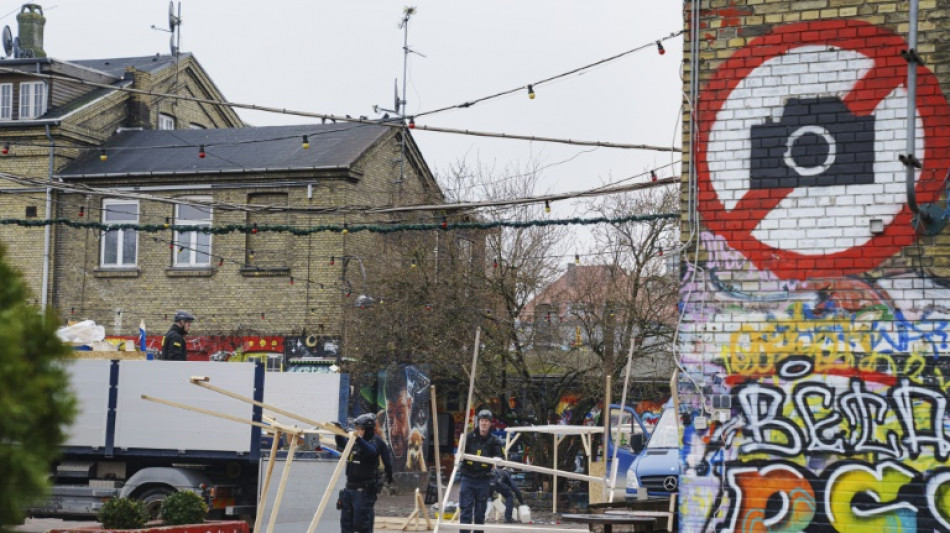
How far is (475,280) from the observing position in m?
29.6

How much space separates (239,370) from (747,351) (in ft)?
23.3

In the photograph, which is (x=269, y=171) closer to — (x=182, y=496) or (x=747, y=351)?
(x=182, y=496)

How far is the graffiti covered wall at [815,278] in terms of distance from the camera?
32.0ft

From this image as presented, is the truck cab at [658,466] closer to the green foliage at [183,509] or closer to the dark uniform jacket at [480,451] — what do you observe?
the dark uniform jacket at [480,451]

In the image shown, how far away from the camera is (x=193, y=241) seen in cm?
3244

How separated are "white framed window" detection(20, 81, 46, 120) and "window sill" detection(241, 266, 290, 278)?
7.67m

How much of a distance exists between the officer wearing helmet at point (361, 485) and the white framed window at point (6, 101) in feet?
76.1

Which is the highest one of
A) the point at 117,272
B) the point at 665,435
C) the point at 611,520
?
the point at 117,272

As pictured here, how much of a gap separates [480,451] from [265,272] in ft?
52.9

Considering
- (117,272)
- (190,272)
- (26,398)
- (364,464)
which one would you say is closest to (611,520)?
(364,464)

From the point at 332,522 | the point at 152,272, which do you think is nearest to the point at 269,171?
the point at 152,272

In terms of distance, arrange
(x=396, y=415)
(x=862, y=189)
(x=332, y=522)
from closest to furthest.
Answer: (x=862, y=189)
(x=332, y=522)
(x=396, y=415)

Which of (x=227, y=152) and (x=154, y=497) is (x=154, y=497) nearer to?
(x=154, y=497)

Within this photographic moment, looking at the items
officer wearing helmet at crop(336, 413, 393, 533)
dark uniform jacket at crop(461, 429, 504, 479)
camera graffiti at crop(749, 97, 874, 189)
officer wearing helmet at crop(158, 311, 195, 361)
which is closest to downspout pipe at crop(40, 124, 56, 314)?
officer wearing helmet at crop(158, 311, 195, 361)
